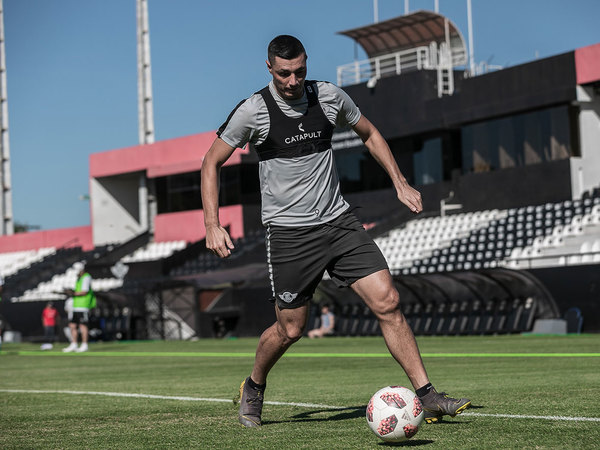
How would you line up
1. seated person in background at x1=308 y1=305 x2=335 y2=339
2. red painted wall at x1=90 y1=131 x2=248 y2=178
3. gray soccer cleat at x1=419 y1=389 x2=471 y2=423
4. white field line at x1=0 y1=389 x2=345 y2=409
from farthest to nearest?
red painted wall at x1=90 y1=131 x2=248 y2=178
seated person in background at x1=308 y1=305 x2=335 y2=339
white field line at x1=0 y1=389 x2=345 y2=409
gray soccer cleat at x1=419 y1=389 x2=471 y2=423

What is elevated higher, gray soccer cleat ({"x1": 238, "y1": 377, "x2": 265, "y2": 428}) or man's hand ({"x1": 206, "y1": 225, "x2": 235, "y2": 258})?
man's hand ({"x1": 206, "y1": 225, "x2": 235, "y2": 258})

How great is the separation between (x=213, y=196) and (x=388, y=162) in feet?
3.89

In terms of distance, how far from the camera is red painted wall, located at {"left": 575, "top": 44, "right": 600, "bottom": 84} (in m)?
33.2

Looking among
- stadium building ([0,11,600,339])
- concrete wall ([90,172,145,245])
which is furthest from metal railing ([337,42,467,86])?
concrete wall ([90,172,145,245])

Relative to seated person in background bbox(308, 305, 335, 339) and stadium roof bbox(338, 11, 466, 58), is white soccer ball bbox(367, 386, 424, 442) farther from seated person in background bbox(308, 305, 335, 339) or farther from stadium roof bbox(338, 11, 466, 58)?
stadium roof bbox(338, 11, 466, 58)

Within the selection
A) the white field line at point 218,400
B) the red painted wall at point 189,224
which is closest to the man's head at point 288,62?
the white field line at point 218,400

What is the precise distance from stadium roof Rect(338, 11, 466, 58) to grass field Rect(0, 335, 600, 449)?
3003 centimetres

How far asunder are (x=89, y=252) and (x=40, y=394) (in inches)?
1739

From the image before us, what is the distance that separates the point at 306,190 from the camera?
6.80 metres

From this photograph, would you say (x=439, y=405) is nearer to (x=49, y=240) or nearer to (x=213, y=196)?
(x=213, y=196)

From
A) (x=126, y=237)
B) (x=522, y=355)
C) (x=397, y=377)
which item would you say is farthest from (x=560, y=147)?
(x=126, y=237)

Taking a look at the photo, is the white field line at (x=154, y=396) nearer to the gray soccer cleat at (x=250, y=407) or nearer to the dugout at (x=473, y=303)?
the gray soccer cleat at (x=250, y=407)

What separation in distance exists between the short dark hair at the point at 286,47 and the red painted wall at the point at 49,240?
5150 cm

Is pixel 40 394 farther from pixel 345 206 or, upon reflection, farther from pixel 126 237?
pixel 126 237
